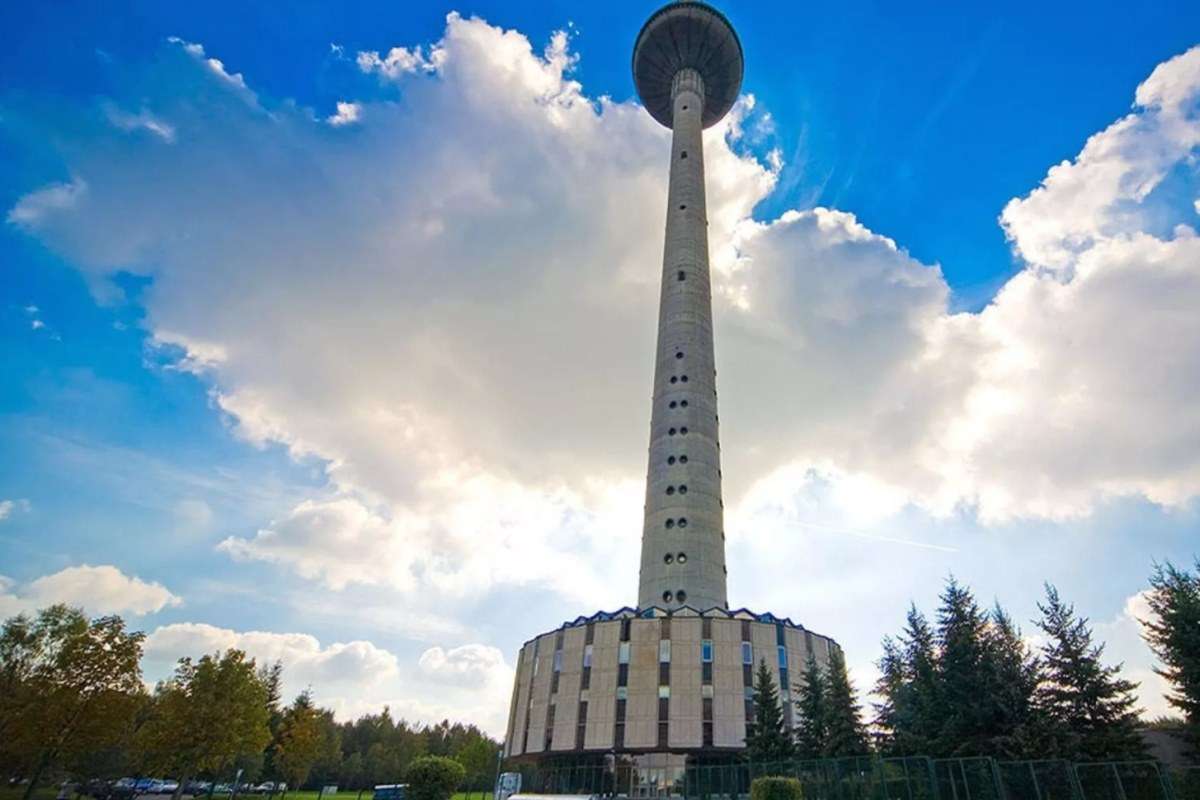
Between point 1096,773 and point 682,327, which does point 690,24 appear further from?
point 1096,773

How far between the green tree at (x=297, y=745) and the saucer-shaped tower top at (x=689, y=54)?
72211mm

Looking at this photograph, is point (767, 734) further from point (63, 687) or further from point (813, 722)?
point (63, 687)

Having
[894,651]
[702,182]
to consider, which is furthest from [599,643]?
[702,182]

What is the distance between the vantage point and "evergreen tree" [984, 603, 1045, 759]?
24.5 m

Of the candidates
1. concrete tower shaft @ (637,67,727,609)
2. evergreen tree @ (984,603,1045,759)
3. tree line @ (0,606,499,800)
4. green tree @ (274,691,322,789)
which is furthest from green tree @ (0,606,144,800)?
evergreen tree @ (984,603,1045,759)

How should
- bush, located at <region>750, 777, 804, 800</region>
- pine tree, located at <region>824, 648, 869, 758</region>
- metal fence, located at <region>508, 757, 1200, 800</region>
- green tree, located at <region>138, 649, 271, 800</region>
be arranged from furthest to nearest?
green tree, located at <region>138, 649, 271, 800</region> < pine tree, located at <region>824, 648, 869, 758</region> < bush, located at <region>750, 777, 804, 800</region> < metal fence, located at <region>508, 757, 1200, 800</region>

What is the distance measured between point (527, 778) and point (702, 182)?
52664 mm

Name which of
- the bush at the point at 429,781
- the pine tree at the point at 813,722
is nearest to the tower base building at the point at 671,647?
the pine tree at the point at 813,722

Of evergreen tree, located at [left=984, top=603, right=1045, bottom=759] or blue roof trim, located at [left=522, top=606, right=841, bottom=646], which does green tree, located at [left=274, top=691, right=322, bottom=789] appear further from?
evergreen tree, located at [left=984, top=603, right=1045, bottom=759]

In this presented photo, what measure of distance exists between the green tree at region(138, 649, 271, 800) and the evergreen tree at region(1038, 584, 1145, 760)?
4292 centimetres

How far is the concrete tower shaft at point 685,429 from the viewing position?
4666cm

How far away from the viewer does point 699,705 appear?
3975 centimetres

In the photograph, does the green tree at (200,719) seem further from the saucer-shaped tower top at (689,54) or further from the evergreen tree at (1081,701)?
the saucer-shaped tower top at (689,54)

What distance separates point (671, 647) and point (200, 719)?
93.3ft
